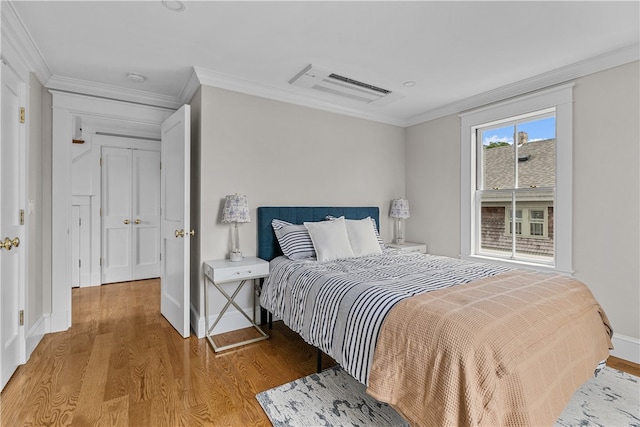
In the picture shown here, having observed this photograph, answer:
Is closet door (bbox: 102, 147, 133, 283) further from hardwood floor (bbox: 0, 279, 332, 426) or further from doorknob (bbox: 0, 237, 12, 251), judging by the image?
doorknob (bbox: 0, 237, 12, 251)

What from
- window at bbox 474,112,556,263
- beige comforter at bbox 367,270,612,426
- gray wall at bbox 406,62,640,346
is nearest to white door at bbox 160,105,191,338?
beige comforter at bbox 367,270,612,426

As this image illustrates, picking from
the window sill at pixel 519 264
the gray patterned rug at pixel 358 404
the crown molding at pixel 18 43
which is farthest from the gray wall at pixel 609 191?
the crown molding at pixel 18 43

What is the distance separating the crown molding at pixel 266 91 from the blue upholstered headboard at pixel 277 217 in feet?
3.83

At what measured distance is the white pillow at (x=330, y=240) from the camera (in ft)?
9.46

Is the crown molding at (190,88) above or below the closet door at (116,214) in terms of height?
above

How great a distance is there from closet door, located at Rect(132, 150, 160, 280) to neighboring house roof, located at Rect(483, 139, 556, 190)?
191 inches

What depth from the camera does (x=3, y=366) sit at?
78.7 inches

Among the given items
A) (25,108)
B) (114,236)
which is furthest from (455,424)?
(114,236)

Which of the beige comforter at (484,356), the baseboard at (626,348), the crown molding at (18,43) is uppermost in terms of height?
the crown molding at (18,43)

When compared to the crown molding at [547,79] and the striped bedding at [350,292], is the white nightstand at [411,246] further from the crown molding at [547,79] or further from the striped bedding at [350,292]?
the crown molding at [547,79]

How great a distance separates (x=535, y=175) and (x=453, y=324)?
2.55 meters

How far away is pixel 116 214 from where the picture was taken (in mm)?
4812

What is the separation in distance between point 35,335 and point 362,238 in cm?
299

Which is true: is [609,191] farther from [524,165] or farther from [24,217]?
[24,217]
